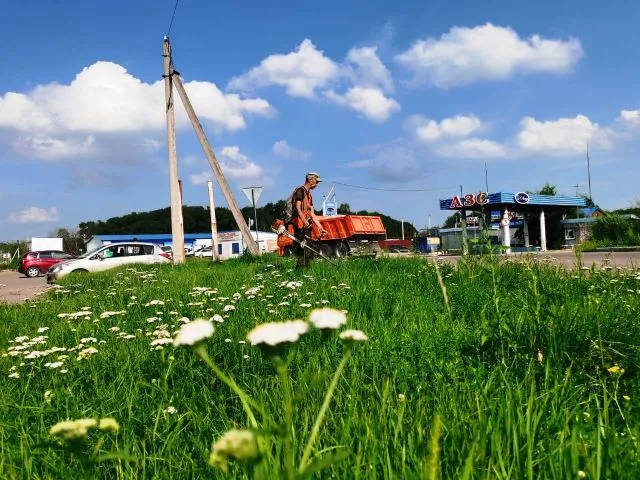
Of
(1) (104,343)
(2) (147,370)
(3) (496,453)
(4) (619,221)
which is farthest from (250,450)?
(4) (619,221)

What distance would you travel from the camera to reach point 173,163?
717 inches

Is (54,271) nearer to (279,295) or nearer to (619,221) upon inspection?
(279,295)

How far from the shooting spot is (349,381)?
8.95 ft

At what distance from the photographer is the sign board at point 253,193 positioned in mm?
18469

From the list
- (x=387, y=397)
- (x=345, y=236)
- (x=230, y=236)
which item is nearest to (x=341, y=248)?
(x=345, y=236)

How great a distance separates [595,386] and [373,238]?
23.9m

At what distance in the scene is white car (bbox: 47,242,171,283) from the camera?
1856 cm

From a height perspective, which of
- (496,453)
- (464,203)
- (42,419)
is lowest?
(42,419)

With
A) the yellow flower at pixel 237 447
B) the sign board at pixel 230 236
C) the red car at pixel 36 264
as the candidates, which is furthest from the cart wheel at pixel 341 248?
the sign board at pixel 230 236

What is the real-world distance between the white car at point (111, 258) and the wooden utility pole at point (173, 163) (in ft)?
3.78

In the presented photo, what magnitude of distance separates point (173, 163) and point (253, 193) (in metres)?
3.04

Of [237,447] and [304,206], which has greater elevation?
[304,206]

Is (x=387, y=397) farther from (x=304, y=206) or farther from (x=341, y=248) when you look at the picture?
(x=341, y=248)

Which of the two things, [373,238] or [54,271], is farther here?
[373,238]
